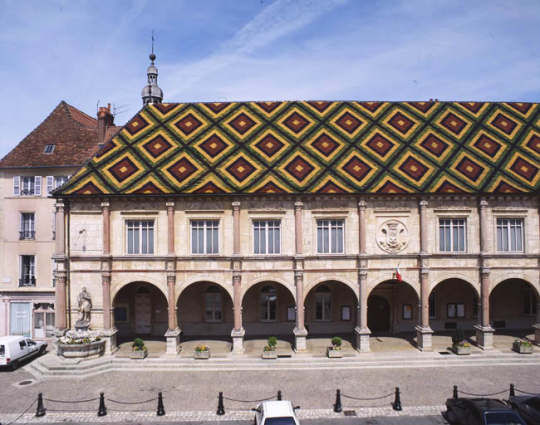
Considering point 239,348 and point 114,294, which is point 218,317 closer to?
point 239,348

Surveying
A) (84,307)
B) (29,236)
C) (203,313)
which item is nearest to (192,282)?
(203,313)

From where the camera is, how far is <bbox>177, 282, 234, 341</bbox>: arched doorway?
25.8 meters

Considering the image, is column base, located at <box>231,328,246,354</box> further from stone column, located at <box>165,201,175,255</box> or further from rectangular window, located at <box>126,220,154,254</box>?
rectangular window, located at <box>126,220,154,254</box>

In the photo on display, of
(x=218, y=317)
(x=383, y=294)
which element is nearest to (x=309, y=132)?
(x=383, y=294)

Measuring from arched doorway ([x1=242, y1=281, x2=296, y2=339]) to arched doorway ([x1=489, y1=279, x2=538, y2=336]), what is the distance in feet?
43.7

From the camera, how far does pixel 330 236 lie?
2394cm

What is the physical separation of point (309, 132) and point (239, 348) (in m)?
14.3

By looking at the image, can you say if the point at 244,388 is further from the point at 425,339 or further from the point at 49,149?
the point at 49,149

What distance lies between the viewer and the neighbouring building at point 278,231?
23281mm

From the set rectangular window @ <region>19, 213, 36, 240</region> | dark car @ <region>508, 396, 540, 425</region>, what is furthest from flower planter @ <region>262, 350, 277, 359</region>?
rectangular window @ <region>19, 213, 36, 240</region>

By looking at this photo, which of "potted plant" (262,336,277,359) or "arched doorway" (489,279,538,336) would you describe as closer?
"potted plant" (262,336,277,359)

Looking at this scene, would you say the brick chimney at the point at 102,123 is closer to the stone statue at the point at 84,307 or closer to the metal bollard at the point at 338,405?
the stone statue at the point at 84,307

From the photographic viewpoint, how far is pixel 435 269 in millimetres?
23844

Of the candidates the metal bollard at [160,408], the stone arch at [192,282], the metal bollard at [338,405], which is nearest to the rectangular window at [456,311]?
→ the metal bollard at [338,405]
